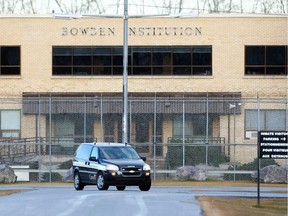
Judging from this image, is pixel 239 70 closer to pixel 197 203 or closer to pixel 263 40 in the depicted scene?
pixel 263 40

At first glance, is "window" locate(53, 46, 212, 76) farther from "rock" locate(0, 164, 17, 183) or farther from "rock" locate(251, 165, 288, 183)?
"rock" locate(0, 164, 17, 183)

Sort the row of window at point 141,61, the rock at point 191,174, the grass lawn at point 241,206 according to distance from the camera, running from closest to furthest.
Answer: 1. the grass lawn at point 241,206
2. the rock at point 191,174
3. the row of window at point 141,61

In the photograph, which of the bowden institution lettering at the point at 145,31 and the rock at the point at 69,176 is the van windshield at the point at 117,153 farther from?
the bowden institution lettering at the point at 145,31

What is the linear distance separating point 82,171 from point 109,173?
204cm

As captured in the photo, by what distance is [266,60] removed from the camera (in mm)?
58938

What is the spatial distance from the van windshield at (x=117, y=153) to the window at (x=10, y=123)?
22.0m

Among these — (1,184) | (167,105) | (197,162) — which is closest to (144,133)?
(167,105)

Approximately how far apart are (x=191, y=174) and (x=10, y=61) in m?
17.3

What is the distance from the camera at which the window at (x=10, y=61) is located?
59.3 meters

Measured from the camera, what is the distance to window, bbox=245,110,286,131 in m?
53.2

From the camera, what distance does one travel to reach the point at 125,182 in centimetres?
3253

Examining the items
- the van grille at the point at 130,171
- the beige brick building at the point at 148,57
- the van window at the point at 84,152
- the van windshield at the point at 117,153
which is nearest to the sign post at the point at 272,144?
the van grille at the point at 130,171

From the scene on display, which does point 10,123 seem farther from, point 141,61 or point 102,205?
point 102,205

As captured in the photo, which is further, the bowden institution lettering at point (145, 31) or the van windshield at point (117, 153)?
the bowden institution lettering at point (145, 31)
